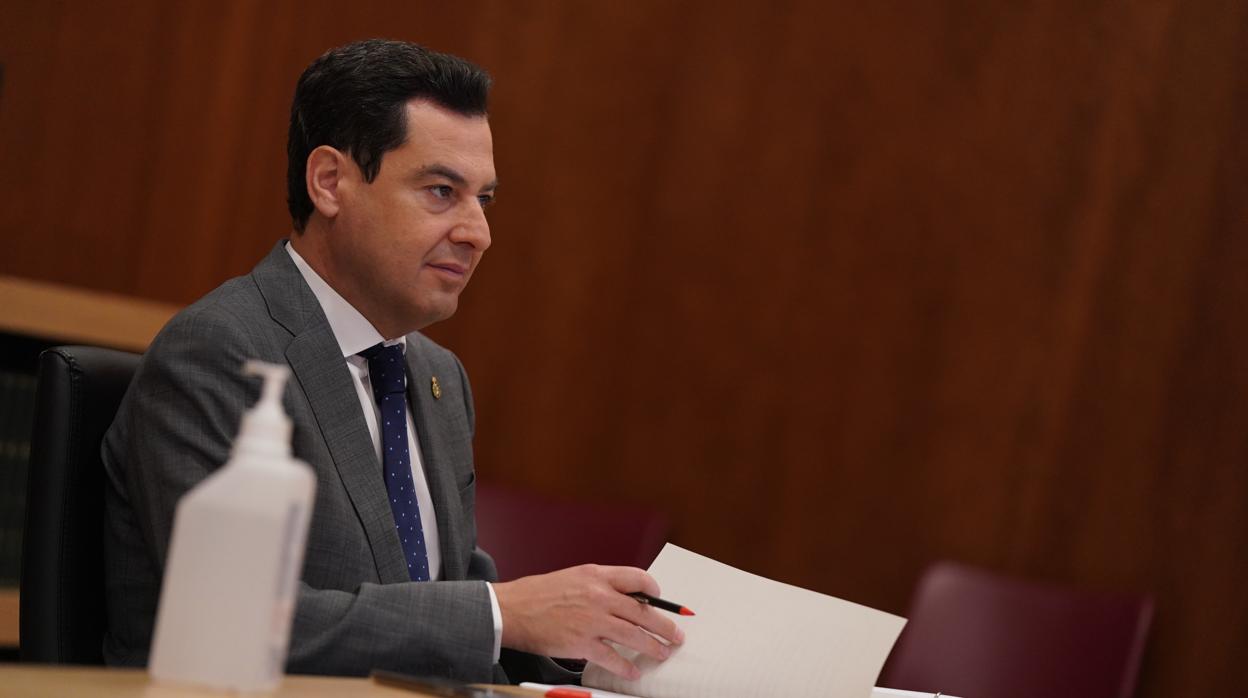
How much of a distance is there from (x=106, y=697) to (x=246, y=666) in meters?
0.11

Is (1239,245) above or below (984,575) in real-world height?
above

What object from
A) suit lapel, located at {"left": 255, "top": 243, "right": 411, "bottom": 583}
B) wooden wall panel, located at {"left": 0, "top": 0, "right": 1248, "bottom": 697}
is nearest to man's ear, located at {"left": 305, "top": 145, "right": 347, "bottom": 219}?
suit lapel, located at {"left": 255, "top": 243, "right": 411, "bottom": 583}

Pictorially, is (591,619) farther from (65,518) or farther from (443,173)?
(443,173)

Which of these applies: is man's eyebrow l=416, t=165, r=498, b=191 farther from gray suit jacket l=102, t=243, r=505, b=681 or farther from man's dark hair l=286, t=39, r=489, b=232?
gray suit jacket l=102, t=243, r=505, b=681

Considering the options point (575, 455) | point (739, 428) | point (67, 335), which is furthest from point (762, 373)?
point (67, 335)

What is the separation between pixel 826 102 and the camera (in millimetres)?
4145

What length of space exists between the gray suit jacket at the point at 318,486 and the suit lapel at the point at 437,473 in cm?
33

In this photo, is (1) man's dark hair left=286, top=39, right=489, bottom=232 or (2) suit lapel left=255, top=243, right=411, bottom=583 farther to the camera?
(1) man's dark hair left=286, top=39, right=489, bottom=232

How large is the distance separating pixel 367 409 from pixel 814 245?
7.17 ft

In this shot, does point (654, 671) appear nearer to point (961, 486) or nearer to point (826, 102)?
point (961, 486)

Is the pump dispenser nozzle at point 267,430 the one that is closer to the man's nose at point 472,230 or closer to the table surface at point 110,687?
the table surface at point 110,687

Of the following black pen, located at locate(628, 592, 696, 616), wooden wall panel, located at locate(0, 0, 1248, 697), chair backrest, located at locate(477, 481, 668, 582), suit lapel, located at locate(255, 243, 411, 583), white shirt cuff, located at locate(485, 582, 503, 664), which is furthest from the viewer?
chair backrest, located at locate(477, 481, 668, 582)

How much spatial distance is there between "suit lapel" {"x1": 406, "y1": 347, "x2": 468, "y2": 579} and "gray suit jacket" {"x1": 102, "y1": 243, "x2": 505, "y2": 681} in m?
0.33

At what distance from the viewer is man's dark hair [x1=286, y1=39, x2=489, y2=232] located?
225 cm
